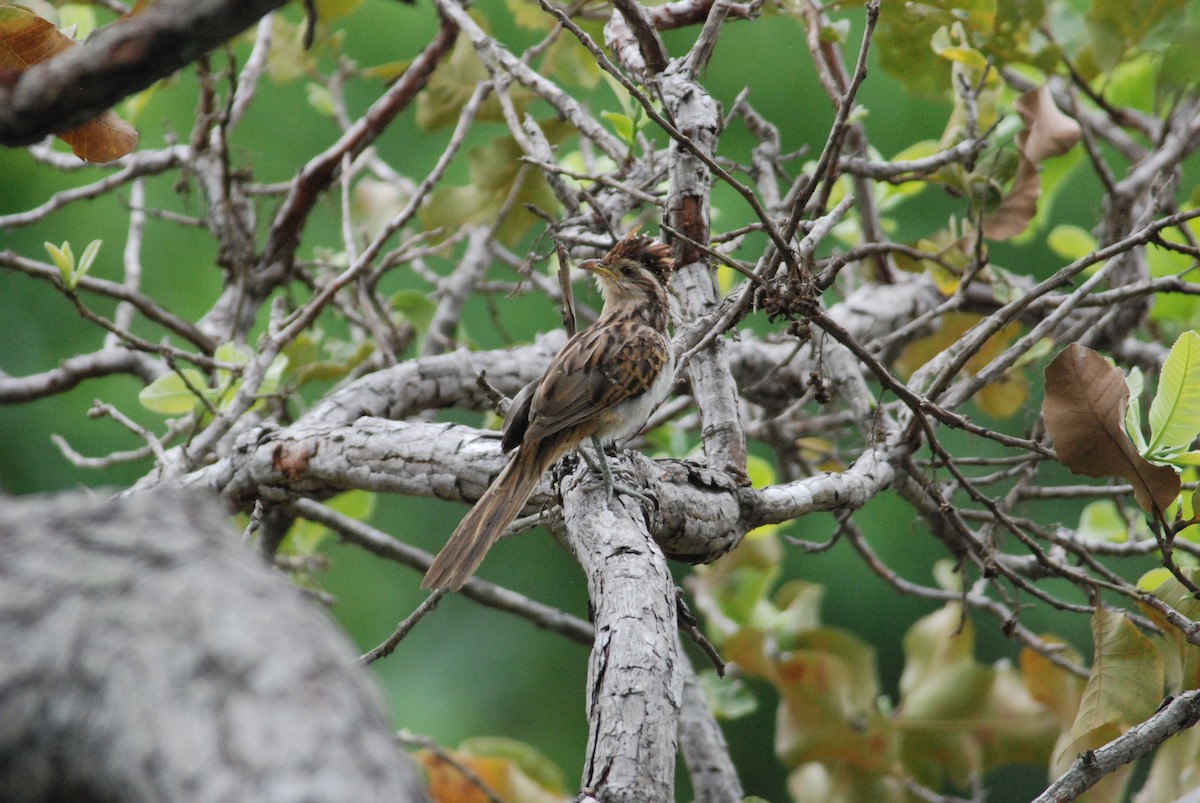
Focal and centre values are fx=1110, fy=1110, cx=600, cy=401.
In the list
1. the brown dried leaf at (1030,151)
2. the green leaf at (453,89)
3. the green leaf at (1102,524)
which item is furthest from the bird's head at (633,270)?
the green leaf at (1102,524)

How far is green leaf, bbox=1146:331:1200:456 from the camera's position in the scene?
7.36ft

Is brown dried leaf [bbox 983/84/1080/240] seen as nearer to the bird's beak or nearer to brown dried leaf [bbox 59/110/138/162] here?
the bird's beak

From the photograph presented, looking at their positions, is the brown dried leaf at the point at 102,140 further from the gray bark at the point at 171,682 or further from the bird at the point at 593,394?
the gray bark at the point at 171,682

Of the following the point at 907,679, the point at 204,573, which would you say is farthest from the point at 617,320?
the point at 204,573

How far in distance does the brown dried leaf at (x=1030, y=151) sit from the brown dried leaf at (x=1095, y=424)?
114 cm

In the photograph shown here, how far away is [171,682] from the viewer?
0.83 metres

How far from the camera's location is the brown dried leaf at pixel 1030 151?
3.13 meters

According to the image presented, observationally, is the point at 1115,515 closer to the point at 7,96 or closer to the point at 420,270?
the point at 420,270

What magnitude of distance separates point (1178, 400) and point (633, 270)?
1475 mm

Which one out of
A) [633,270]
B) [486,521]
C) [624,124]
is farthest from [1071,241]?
[486,521]

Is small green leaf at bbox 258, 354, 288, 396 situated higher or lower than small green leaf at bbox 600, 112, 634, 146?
lower

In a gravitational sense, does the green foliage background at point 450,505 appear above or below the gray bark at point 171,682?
above

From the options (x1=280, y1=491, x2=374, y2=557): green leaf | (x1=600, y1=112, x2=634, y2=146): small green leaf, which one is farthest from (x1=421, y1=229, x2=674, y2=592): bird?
(x1=280, y1=491, x2=374, y2=557): green leaf

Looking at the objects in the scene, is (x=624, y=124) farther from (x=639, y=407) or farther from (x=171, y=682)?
(x=171, y=682)
